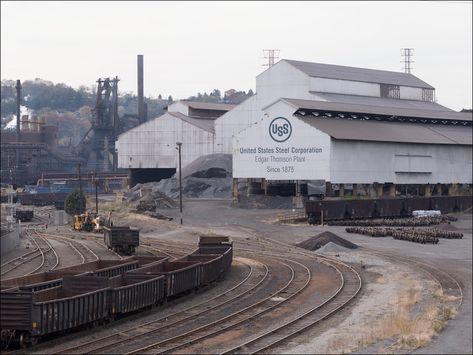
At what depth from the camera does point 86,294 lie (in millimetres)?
24188

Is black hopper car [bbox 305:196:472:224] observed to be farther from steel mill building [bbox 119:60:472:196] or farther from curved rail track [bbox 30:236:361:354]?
curved rail track [bbox 30:236:361:354]

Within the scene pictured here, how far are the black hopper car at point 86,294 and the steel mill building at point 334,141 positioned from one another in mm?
45850

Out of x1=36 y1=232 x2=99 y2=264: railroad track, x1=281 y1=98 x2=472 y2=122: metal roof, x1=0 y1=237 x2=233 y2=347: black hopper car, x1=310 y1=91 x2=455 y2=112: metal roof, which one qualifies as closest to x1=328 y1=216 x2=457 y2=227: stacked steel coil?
x1=281 y1=98 x2=472 y2=122: metal roof

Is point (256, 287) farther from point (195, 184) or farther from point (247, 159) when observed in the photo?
point (195, 184)

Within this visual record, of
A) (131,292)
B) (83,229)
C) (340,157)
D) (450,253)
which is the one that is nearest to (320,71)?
(340,157)

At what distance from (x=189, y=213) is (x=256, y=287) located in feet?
153

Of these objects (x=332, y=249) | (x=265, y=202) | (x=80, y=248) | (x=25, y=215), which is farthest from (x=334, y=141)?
(x=80, y=248)

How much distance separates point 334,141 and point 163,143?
37.1 metres

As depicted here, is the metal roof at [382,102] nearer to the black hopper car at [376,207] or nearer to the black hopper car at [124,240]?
the black hopper car at [376,207]

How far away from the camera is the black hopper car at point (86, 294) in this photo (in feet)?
72.4

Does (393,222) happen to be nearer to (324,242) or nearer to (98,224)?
(324,242)

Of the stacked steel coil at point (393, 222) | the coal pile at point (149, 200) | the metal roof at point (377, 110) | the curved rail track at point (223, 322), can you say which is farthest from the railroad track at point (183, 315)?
the metal roof at point (377, 110)

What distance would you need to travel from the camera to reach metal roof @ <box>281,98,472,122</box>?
88.2m

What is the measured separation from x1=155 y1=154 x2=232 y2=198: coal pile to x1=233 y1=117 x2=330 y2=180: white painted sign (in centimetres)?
1589
